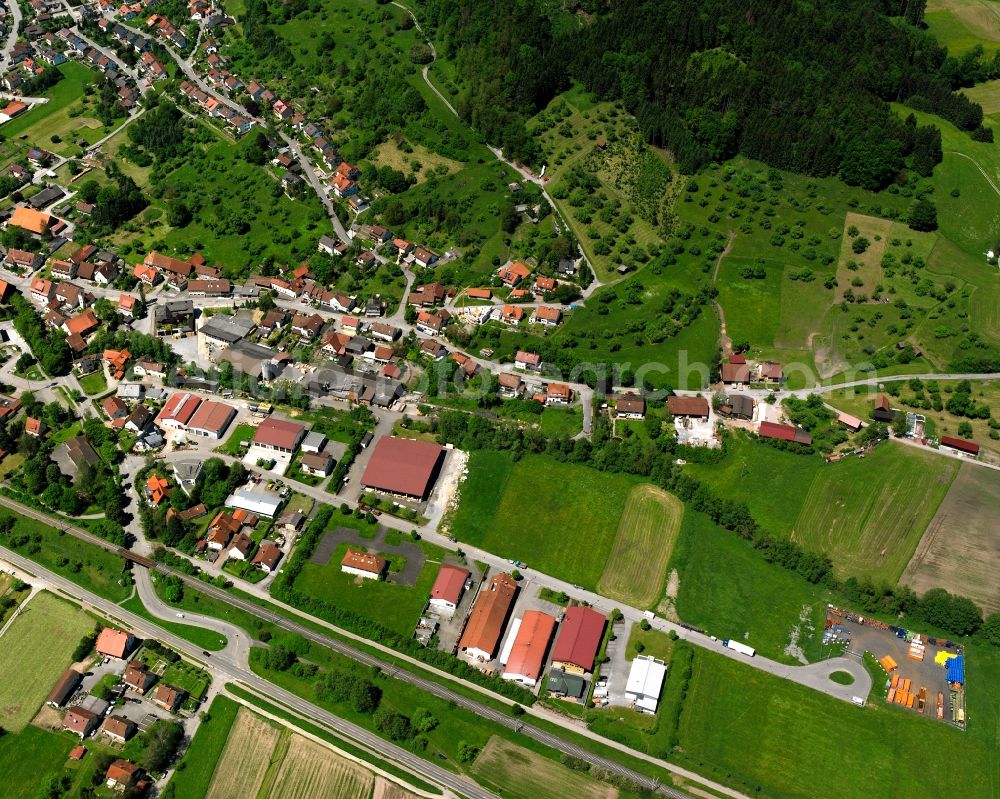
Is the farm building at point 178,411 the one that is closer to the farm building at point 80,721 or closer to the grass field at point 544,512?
the grass field at point 544,512

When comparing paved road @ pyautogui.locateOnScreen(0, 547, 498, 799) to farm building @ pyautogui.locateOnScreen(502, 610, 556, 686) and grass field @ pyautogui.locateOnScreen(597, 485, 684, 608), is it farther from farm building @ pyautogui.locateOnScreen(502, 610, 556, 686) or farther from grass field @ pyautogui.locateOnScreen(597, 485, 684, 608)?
grass field @ pyautogui.locateOnScreen(597, 485, 684, 608)

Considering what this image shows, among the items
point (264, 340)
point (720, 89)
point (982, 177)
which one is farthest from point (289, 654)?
point (982, 177)

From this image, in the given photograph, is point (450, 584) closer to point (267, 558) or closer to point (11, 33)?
point (267, 558)

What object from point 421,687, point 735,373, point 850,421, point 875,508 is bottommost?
point 421,687

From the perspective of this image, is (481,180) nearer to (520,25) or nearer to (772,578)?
(520,25)

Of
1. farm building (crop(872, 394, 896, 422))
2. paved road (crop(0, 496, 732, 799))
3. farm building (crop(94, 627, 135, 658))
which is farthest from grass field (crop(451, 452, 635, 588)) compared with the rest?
farm building (crop(94, 627, 135, 658))

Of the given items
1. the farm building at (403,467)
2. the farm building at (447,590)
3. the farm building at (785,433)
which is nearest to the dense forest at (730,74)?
the farm building at (785,433)

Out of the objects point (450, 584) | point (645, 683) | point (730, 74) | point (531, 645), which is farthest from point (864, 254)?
point (450, 584)
